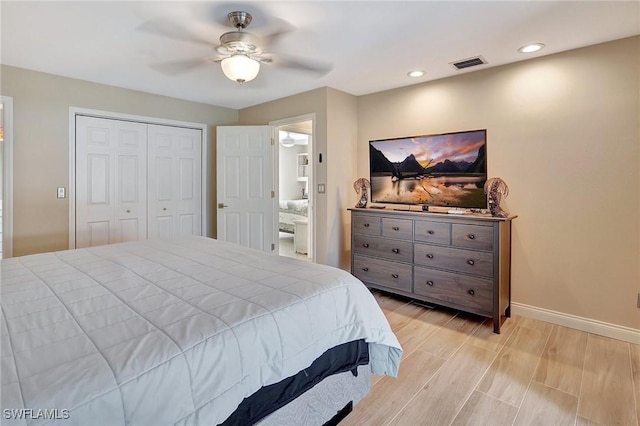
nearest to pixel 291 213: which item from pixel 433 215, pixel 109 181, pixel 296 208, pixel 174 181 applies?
pixel 296 208

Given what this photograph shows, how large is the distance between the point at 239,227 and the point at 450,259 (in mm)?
2732

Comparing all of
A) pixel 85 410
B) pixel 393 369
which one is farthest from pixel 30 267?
pixel 393 369

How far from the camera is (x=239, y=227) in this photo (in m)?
4.43

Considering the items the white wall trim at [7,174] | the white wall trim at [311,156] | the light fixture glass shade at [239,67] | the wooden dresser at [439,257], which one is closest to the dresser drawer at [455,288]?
the wooden dresser at [439,257]

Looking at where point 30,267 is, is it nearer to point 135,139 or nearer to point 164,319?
point 164,319

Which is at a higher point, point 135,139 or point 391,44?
point 391,44

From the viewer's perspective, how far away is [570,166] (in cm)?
272

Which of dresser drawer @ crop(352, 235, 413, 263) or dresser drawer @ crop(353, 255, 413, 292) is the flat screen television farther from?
dresser drawer @ crop(353, 255, 413, 292)

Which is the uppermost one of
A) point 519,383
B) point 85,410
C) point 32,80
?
point 32,80

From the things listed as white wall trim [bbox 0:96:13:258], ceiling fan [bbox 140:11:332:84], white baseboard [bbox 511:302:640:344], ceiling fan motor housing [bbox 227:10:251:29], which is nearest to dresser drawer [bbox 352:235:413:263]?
white baseboard [bbox 511:302:640:344]

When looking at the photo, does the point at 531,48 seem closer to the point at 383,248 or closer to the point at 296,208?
the point at 383,248

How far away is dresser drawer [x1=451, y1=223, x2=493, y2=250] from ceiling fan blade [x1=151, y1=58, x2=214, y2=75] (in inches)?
106

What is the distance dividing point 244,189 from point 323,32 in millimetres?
2499

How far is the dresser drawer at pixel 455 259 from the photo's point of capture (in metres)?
2.75
